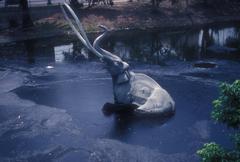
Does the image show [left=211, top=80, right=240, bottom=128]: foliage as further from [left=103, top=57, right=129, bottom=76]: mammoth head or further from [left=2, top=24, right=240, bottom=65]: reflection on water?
[left=2, top=24, right=240, bottom=65]: reflection on water

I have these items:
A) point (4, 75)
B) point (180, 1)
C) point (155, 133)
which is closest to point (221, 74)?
point (155, 133)

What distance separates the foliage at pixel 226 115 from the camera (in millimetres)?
4852

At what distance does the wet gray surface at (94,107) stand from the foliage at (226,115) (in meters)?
4.51

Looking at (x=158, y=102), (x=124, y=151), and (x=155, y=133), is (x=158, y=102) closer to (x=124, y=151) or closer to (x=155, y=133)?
(x=155, y=133)

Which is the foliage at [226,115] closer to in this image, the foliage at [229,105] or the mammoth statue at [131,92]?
the foliage at [229,105]

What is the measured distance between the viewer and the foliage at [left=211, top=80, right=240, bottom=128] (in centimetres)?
483

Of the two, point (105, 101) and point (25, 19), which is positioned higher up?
point (25, 19)

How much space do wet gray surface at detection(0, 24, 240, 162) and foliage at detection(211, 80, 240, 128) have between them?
4.71 m

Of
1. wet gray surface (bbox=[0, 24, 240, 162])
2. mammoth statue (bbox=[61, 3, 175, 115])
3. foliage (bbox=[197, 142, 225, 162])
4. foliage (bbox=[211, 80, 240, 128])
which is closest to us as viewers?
foliage (bbox=[211, 80, 240, 128])

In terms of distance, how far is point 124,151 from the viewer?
994 cm

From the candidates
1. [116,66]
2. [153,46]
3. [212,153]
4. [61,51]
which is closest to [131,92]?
[116,66]

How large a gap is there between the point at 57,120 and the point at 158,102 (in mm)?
3158

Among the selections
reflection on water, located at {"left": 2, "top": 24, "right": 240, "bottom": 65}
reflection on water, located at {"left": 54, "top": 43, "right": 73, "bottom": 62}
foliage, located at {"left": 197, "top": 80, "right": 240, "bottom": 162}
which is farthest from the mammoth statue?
reflection on water, located at {"left": 54, "top": 43, "right": 73, "bottom": 62}

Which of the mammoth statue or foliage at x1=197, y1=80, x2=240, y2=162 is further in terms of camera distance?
the mammoth statue
